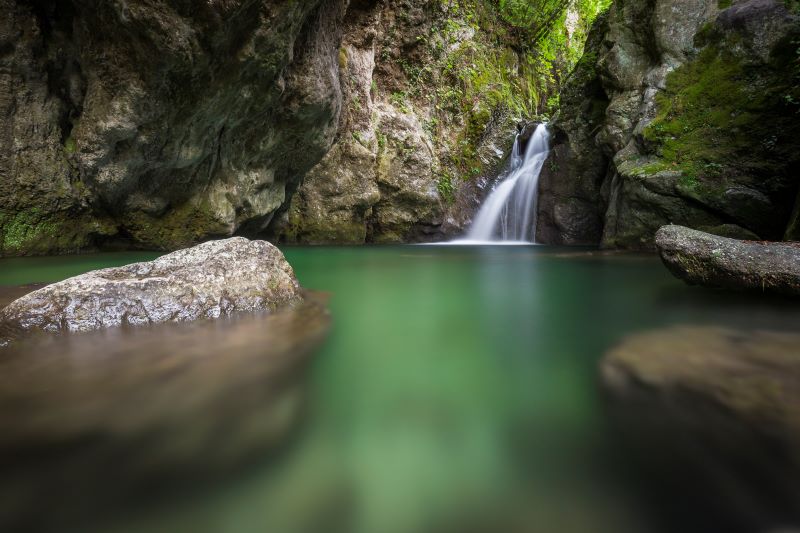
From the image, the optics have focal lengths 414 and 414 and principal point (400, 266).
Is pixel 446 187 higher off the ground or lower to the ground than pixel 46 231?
higher

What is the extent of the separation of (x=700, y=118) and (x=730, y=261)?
17.6 ft

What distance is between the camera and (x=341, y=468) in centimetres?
147

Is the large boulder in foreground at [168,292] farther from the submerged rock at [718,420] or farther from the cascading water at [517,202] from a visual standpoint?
the cascading water at [517,202]

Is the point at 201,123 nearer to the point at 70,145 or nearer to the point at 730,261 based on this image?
the point at 70,145

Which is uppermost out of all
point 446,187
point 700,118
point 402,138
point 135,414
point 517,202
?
point 402,138

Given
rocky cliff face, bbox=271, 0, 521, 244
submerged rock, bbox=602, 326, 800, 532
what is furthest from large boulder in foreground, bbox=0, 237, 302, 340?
rocky cliff face, bbox=271, 0, 521, 244

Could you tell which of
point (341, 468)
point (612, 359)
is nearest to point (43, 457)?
point (341, 468)

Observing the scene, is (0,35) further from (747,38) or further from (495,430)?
(747,38)

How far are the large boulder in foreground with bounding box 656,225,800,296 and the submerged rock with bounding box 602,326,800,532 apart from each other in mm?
1421

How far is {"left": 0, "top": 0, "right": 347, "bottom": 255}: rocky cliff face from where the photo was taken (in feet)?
18.2

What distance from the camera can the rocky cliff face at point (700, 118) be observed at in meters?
6.80

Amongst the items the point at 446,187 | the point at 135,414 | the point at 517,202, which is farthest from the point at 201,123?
the point at 517,202

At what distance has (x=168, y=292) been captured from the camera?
3146mm

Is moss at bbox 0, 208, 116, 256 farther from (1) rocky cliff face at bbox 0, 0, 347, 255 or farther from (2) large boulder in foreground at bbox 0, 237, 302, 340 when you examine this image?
(2) large boulder in foreground at bbox 0, 237, 302, 340
